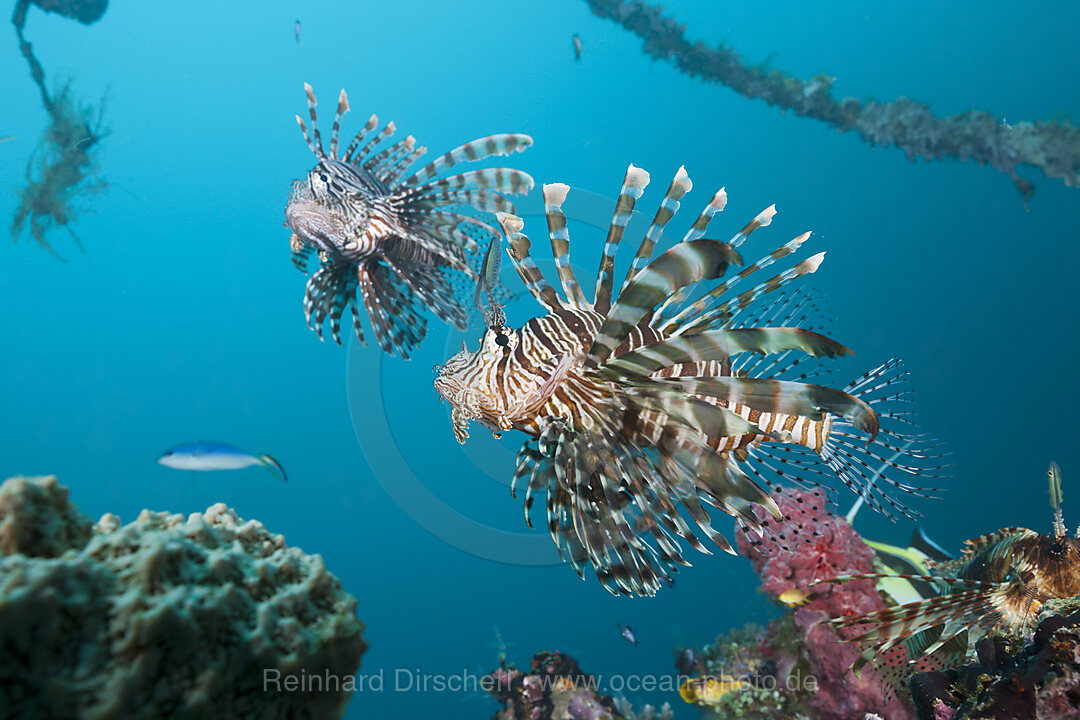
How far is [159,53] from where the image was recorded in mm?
26109

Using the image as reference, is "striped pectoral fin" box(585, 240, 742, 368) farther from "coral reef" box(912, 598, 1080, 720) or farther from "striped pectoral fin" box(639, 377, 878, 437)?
"coral reef" box(912, 598, 1080, 720)

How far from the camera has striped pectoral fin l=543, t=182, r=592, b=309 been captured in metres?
2.47

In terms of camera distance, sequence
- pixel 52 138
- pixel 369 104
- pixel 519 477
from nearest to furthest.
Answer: pixel 519 477 → pixel 52 138 → pixel 369 104

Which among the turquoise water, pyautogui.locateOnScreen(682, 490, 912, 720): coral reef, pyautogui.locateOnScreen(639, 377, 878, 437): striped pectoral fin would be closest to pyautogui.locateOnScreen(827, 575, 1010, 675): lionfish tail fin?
pyautogui.locateOnScreen(639, 377, 878, 437): striped pectoral fin

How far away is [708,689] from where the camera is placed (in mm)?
6035

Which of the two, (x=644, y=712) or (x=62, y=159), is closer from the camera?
(x=644, y=712)

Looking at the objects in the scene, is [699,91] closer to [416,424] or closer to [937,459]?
[416,424]

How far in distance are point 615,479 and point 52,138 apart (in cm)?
1465

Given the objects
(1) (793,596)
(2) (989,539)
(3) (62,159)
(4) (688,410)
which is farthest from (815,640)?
(3) (62,159)

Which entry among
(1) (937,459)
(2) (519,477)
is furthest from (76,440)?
(1) (937,459)

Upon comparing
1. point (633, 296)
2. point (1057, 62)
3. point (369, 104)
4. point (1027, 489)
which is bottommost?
point (633, 296)

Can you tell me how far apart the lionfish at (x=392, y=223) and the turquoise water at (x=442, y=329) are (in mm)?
19621

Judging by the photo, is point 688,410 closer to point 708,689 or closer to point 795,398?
point 795,398

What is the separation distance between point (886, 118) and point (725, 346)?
42.1ft
